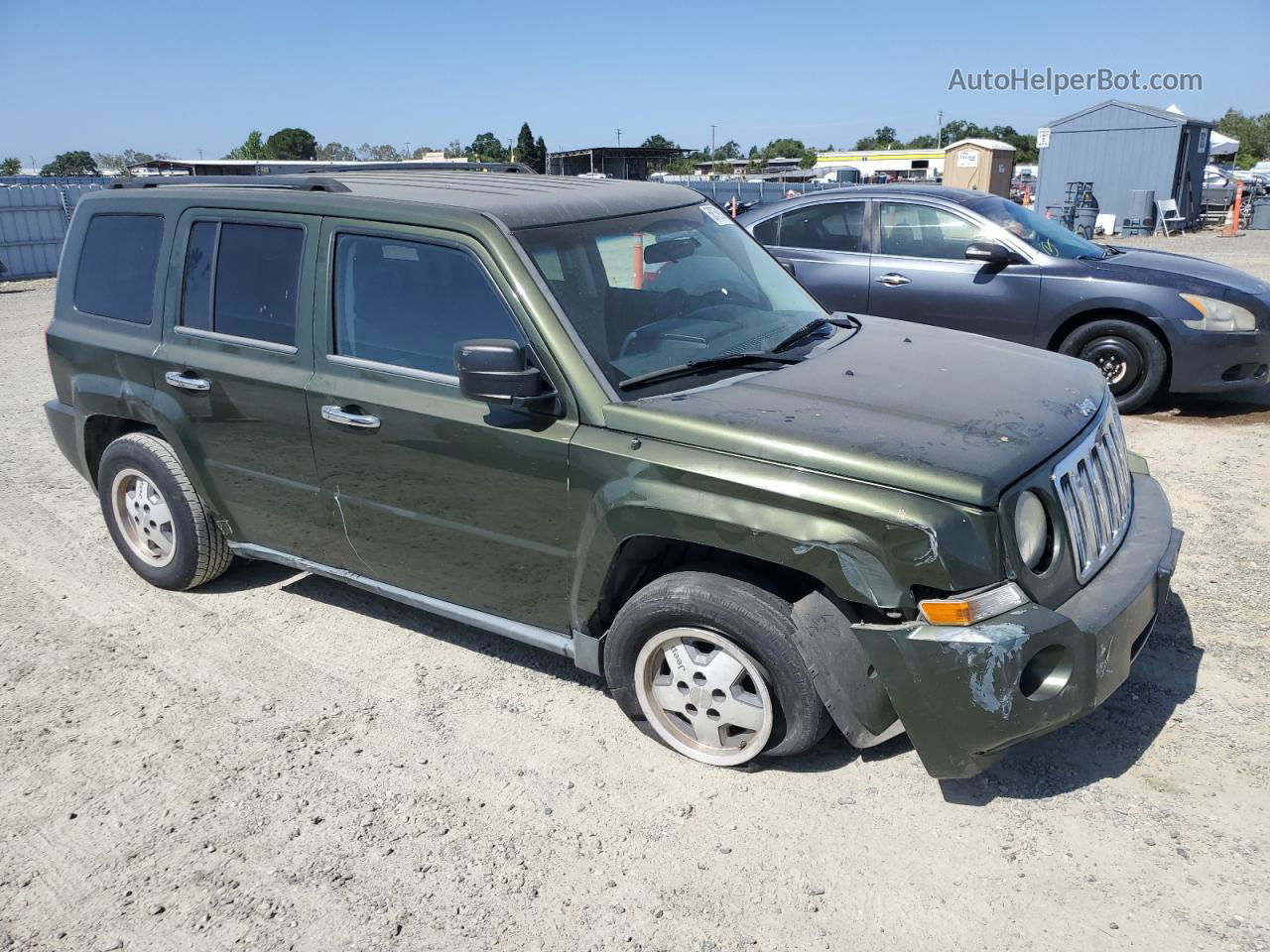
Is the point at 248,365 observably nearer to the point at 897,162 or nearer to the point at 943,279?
the point at 943,279

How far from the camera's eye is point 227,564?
16.3ft

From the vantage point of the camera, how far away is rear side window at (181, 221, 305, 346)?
4031 mm

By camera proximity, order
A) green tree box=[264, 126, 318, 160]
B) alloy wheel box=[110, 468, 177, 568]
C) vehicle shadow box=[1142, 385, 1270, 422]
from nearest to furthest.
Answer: alloy wheel box=[110, 468, 177, 568] < vehicle shadow box=[1142, 385, 1270, 422] < green tree box=[264, 126, 318, 160]

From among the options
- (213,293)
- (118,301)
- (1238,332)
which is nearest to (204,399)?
(213,293)

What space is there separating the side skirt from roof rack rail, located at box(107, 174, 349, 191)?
160 cm

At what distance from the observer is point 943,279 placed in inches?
307

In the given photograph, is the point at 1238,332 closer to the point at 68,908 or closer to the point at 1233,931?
the point at 1233,931

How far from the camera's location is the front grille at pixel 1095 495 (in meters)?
3.06

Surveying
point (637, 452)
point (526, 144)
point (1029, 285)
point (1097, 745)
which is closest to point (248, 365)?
point (637, 452)

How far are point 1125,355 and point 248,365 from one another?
6237 mm

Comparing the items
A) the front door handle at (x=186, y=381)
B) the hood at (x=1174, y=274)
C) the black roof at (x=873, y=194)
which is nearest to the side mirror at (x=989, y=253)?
the black roof at (x=873, y=194)

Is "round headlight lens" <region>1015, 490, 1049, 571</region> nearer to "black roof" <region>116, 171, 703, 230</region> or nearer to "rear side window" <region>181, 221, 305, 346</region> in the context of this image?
"black roof" <region>116, 171, 703, 230</region>

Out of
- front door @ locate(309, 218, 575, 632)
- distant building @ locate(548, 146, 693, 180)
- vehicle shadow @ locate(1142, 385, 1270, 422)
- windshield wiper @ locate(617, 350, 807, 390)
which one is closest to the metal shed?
distant building @ locate(548, 146, 693, 180)

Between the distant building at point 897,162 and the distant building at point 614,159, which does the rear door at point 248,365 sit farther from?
the distant building at point 897,162
